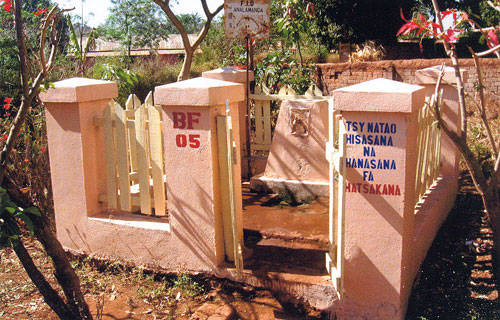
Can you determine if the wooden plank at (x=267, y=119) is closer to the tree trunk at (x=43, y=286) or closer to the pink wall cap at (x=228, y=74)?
the pink wall cap at (x=228, y=74)

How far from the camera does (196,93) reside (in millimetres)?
4004

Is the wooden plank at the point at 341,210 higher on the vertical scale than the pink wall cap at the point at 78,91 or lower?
lower

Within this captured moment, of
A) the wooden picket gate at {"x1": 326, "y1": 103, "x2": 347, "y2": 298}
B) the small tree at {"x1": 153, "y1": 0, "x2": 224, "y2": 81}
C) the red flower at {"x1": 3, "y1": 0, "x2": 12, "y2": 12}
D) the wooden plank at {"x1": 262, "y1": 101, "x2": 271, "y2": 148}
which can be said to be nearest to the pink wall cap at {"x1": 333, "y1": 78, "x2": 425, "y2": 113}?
the wooden picket gate at {"x1": 326, "y1": 103, "x2": 347, "y2": 298}

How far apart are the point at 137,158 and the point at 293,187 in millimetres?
2207

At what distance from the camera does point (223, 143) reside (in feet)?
13.4

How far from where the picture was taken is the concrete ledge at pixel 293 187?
19.7ft

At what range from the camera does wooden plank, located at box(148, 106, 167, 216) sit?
14.6 feet

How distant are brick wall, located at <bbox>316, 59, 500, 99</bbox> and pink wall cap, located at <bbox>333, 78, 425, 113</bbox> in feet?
27.9

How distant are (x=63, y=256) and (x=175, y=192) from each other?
118 centimetres

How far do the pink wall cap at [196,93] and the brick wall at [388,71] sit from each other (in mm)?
8691

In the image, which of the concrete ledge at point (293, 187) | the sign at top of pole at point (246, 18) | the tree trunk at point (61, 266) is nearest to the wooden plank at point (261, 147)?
the concrete ledge at point (293, 187)

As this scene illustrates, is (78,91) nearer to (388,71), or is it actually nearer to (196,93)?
(196,93)

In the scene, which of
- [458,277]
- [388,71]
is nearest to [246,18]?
[458,277]

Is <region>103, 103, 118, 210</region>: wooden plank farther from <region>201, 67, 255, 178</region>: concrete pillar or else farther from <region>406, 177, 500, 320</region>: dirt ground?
<region>406, 177, 500, 320</region>: dirt ground
